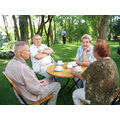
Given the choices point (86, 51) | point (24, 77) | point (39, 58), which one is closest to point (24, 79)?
point (24, 77)

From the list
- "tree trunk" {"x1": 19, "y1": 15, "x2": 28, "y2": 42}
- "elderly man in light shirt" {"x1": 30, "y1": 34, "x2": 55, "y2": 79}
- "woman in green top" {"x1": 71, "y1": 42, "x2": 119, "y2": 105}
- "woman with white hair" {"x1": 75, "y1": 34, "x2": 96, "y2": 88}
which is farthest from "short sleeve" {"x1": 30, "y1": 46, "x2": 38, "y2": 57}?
"tree trunk" {"x1": 19, "y1": 15, "x2": 28, "y2": 42}

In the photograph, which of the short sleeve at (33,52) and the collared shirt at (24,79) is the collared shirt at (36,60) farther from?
the collared shirt at (24,79)

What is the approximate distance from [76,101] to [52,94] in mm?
454

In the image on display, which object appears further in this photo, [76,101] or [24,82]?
[76,101]

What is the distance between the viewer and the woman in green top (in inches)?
62.6

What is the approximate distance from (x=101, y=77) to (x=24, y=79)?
110 centimetres

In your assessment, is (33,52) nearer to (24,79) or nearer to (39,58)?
(39,58)

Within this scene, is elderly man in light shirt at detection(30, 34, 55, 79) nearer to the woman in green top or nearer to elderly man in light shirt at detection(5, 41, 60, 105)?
elderly man in light shirt at detection(5, 41, 60, 105)

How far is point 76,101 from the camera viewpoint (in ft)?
6.84

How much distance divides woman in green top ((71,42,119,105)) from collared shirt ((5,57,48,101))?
2.57ft
